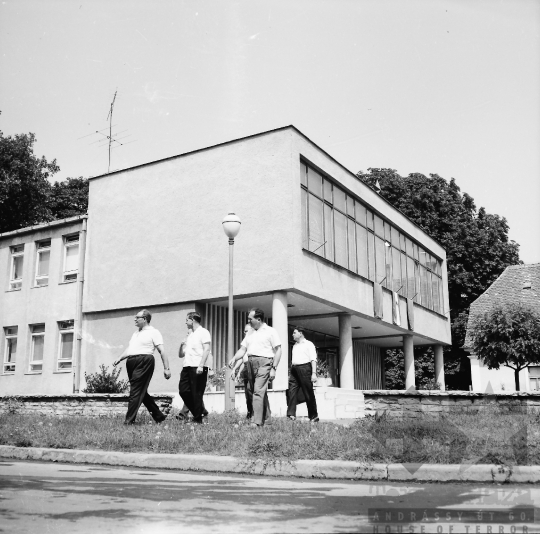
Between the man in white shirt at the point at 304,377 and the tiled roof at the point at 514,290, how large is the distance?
2617 cm

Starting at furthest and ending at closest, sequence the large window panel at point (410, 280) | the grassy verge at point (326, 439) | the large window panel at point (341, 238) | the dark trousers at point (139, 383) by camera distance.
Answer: the large window panel at point (410, 280) → the large window panel at point (341, 238) → the dark trousers at point (139, 383) → the grassy verge at point (326, 439)

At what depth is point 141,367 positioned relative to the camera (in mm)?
11180

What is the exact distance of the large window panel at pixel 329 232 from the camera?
22953mm

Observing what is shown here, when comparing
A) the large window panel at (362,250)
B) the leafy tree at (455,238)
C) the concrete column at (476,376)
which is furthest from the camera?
the leafy tree at (455,238)

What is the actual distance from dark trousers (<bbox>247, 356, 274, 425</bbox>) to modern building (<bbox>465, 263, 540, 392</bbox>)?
82.2 ft

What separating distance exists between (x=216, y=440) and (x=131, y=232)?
1540 centimetres

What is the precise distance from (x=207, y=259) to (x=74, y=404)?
6.97m

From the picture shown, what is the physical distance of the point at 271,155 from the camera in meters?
21.2

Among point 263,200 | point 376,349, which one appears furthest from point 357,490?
point 376,349

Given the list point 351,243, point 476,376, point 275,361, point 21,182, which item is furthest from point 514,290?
point 275,361

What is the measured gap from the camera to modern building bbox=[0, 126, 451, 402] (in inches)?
826

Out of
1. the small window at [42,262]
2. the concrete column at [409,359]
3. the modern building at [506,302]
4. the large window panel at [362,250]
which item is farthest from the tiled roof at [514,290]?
the small window at [42,262]

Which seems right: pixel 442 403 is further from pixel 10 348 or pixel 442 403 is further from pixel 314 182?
pixel 10 348

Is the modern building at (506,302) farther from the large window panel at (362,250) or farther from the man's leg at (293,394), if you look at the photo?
the man's leg at (293,394)
